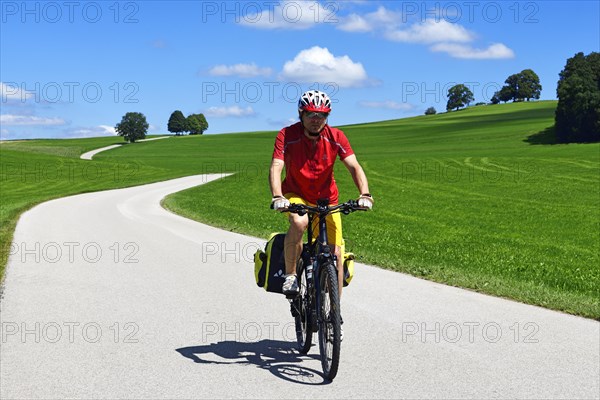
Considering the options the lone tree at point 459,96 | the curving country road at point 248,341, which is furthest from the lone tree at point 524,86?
the curving country road at point 248,341

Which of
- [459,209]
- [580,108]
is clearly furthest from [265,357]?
[580,108]

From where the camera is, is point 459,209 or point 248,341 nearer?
point 248,341

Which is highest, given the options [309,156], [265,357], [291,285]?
[309,156]

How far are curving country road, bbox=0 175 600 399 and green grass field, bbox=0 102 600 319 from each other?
147 cm

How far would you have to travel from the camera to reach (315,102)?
529cm

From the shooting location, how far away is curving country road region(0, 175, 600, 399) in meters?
4.84

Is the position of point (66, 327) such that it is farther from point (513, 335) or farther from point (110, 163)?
point (110, 163)

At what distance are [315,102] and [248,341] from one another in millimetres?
2409

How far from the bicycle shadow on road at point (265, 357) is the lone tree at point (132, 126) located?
12108cm

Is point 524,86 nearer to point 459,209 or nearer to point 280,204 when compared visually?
point 459,209

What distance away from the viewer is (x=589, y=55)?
86.2 meters

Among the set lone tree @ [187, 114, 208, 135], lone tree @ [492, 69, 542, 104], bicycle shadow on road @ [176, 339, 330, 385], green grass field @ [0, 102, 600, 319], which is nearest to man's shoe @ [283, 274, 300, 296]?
bicycle shadow on road @ [176, 339, 330, 385]

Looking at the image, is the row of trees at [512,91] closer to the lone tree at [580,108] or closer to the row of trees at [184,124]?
the row of trees at [184,124]

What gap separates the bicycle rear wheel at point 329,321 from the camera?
485 cm
